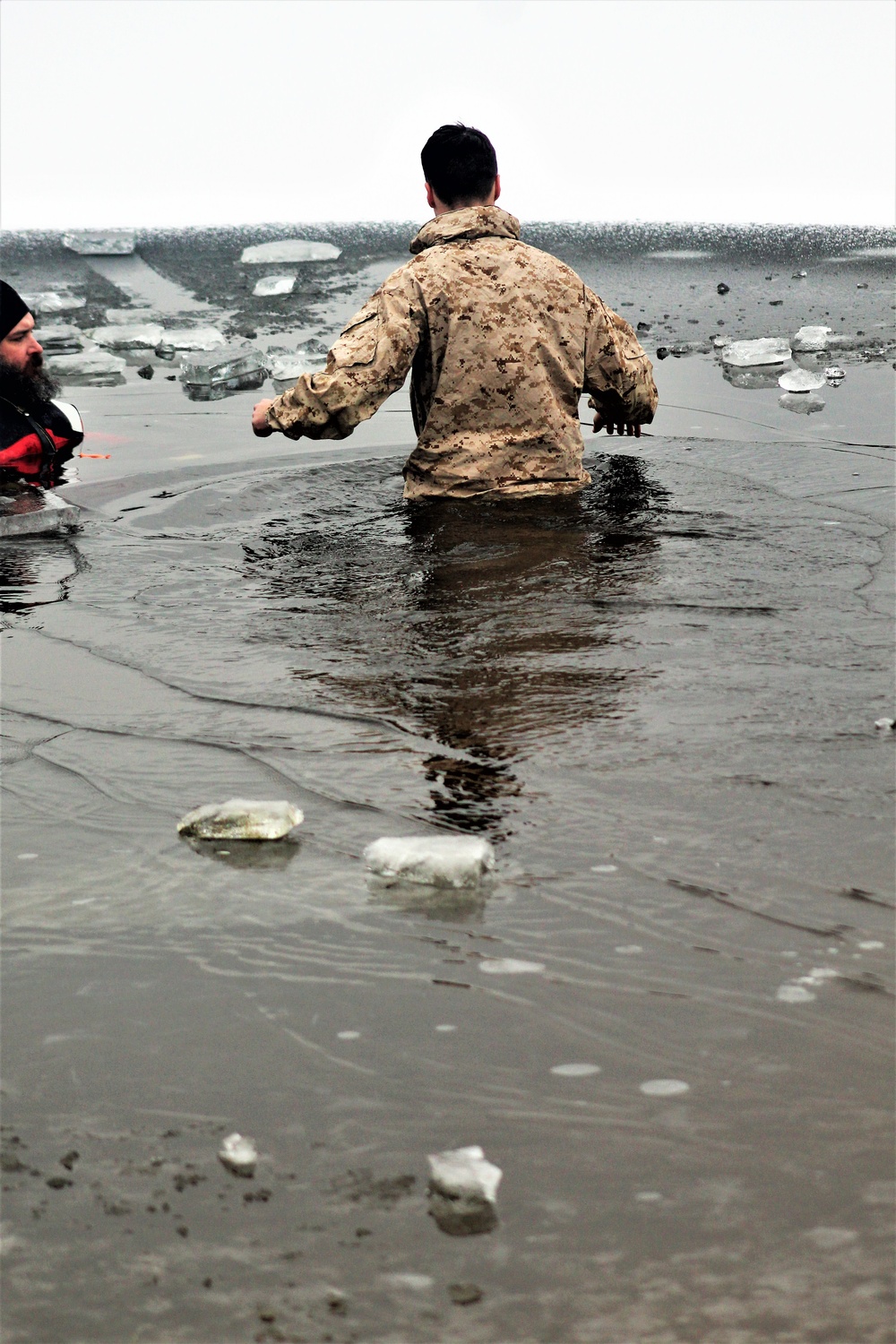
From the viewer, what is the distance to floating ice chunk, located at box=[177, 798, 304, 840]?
8.13 ft

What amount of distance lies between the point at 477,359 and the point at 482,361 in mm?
23

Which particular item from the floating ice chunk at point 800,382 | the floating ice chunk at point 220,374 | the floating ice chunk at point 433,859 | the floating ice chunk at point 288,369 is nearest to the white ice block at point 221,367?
the floating ice chunk at point 220,374

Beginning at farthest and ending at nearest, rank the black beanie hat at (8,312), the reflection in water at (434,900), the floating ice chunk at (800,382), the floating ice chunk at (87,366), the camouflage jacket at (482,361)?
the floating ice chunk at (87,366) < the floating ice chunk at (800,382) < the black beanie hat at (8,312) < the camouflage jacket at (482,361) < the reflection in water at (434,900)

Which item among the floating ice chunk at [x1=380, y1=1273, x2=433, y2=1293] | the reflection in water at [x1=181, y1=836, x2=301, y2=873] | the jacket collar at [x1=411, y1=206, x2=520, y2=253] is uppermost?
the jacket collar at [x1=411, y1=206, x2=520, y2=253]

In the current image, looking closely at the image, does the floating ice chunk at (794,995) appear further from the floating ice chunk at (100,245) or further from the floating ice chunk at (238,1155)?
the floating ice chunk at (100,245)

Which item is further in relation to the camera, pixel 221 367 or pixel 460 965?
pixel 221 367

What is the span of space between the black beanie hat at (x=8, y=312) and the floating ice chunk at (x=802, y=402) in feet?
14.1

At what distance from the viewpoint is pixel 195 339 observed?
11953mm

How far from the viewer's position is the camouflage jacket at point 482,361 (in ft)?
16.0

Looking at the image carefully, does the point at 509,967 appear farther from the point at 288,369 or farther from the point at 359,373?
the point at 288,369

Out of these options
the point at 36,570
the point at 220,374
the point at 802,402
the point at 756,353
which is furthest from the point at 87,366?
the point at 36,570

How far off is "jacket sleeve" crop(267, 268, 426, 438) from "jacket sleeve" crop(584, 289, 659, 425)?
0.75 meters

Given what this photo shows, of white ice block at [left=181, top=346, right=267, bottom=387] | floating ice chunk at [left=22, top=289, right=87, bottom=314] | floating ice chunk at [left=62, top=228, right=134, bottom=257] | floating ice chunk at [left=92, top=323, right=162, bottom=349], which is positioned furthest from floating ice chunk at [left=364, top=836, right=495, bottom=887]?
floating ice chunk at [left=62, top=228, right=134, bottom=257]

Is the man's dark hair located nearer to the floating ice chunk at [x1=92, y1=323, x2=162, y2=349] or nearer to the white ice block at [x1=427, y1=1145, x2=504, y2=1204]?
the white ice block at [x1=427, y1=1145, x2=504, y2=1204]
